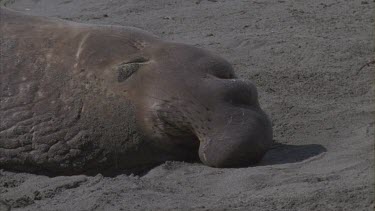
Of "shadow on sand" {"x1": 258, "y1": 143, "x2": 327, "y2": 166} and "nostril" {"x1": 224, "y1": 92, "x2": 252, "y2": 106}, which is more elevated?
"nostril" {"x1": 224, "y1": 92, "x2": 252, "y2": 106}

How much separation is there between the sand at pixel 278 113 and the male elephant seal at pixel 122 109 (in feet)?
0.41

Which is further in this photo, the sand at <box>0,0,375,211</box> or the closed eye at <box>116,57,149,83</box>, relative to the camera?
the closed eye at <box>116,57,149,83</box>

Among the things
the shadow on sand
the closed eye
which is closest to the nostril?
the shadow on sand

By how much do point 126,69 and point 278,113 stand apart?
3.68 feet

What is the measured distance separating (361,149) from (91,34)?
156 centimetres

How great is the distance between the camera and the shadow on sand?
519cm

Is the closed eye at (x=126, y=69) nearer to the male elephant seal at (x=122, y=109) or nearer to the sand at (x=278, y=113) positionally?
the male elephant seal at (x=122, y=109)

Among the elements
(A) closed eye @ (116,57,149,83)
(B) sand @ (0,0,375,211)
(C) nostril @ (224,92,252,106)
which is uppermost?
(A) closed eye @ (116,57,149,83)

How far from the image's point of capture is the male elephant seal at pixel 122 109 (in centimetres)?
516

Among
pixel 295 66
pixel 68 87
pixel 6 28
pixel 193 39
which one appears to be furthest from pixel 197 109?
pixel 193 39

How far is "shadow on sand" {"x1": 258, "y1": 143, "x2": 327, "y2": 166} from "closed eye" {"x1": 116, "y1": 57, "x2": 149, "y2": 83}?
0.81 meters

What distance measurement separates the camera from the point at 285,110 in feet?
19.9

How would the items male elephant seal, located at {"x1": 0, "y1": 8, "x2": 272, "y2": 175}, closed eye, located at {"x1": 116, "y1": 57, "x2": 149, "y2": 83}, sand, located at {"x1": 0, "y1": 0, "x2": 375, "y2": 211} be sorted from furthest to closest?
closed eye, located at {"x1": 116, "y1": 57, "x2": 149, "y2": 83} → male elephant seal, located at {"x1": 0, "y1": 8, "x2": 272, "y2": 175} → sand, located at {"x1": 0, "y1": 0, "x2": 375, "y2": 211}

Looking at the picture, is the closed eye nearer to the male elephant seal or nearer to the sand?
the male elephant seal
